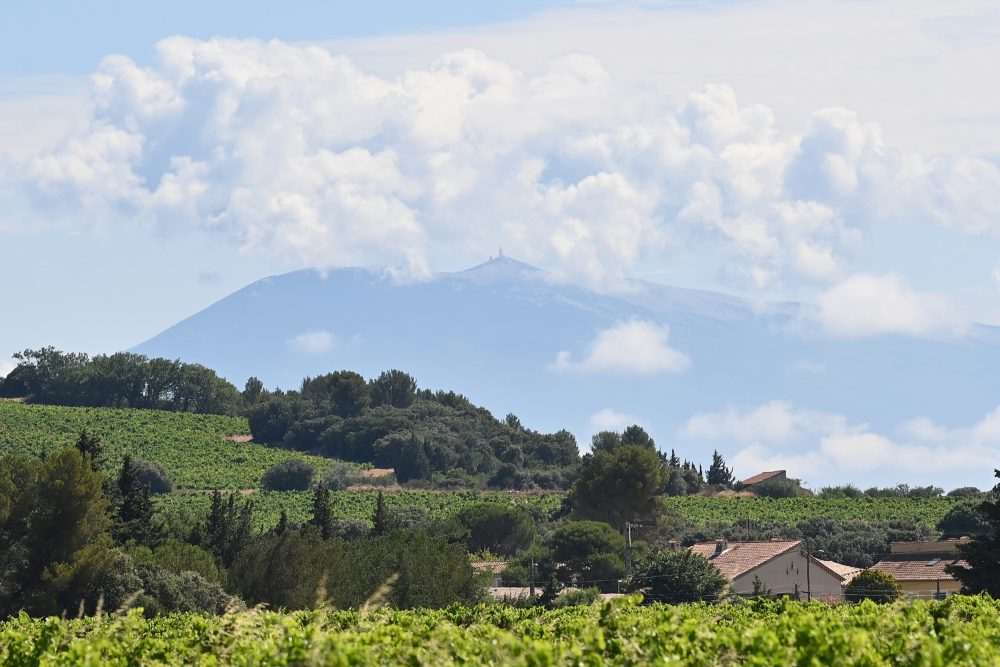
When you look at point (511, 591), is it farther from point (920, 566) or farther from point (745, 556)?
point (920, 566)

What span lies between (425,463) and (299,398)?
68.0 feet

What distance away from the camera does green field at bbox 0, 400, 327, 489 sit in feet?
322

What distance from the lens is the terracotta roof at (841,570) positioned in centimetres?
5883

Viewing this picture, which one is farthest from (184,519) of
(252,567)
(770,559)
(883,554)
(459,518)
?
(883,554)

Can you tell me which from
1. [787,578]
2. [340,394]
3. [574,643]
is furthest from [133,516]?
[340,394]

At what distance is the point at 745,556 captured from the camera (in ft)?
203

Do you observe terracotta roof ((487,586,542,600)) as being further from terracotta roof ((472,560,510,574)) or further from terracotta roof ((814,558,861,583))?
terracotta roof ((814,558,861,583))

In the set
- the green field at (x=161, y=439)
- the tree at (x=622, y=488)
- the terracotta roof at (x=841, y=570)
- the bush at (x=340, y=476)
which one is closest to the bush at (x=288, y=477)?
the green field at (x=161, y=439)

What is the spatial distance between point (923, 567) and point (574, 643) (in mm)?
49695

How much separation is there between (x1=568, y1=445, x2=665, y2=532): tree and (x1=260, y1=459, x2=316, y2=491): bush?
81.1 feet

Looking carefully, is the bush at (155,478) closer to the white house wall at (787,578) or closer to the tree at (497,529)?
the tree at (497,529)

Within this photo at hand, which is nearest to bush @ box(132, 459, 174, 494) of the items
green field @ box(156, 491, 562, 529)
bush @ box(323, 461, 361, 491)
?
green field @ box(156, 491, 562, 529)

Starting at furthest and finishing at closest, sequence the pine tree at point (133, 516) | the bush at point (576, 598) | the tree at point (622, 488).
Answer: the tree at point (622, 488), the pine tree at point (133, 516), the bush at point (576, 598)

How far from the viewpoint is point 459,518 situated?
7719 centimetres
